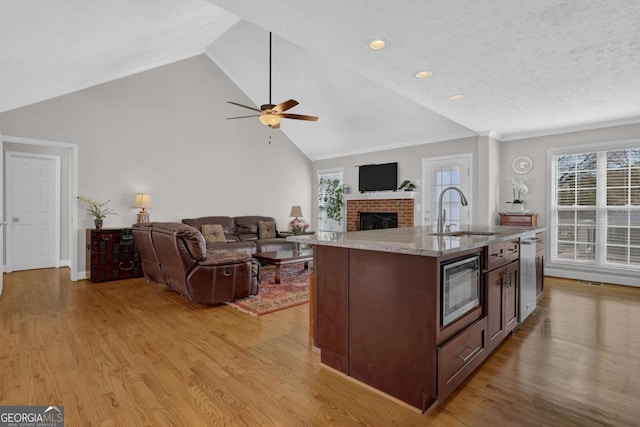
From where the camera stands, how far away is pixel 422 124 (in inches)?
241

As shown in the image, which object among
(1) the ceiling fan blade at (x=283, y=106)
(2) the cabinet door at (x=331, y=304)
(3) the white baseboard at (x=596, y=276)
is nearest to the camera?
(2) the cabinet door at (x=331, y=304)

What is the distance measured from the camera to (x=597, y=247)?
16.4 feet

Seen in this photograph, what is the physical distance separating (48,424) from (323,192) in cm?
718

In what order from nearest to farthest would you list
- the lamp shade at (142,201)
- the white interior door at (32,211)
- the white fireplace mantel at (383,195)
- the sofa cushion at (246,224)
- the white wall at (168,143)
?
the white wall at (168,143) < the lamp shade at (142,201) < the white interior door at (32,211) < the white fireplace mantel at (383,195) < the sofa cushion at (246,224)

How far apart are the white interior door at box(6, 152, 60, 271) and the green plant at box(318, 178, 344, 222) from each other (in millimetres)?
5592

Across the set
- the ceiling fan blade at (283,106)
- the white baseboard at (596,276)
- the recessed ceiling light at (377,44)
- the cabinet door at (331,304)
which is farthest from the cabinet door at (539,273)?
the ceiling fan blade at (283,106)

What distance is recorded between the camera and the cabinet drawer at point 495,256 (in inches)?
90.3

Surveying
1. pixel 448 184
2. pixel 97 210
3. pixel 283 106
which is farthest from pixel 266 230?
pixel 448 184

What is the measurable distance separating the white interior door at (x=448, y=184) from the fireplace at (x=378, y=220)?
2.16 feet

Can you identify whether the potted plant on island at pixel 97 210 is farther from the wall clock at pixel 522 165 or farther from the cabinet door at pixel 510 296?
the wall clock at pixel 522 165

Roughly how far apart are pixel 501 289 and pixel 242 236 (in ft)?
17.1

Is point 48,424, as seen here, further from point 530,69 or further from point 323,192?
point 323,192

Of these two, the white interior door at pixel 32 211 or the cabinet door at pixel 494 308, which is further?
the white interior door at pixel 32 211

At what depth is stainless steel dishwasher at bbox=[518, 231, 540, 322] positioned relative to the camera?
116 inches
